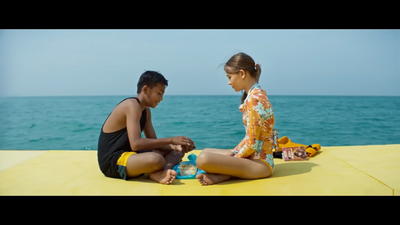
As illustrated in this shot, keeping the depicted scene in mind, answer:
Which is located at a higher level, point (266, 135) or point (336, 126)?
point (266, 135)

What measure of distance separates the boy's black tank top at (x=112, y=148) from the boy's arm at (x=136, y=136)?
0.60ft

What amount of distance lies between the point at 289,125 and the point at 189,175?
10.3 meters

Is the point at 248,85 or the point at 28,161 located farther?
the point at 28,161

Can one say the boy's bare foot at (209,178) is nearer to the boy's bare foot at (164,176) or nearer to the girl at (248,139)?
the girl at (248,139)

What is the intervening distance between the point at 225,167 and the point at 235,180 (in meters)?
0.24

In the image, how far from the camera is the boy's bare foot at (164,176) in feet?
10.1

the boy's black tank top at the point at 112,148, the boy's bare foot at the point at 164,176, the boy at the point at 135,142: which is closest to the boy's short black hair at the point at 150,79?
the boy at the point at 135,142

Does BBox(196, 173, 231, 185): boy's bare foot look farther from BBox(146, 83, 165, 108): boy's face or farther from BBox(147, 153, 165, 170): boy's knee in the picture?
BBox(146, 83, 165, 108): boy's face

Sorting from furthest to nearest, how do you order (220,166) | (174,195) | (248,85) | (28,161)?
(28,161) → (248,85) → (220,166) → (174,195)

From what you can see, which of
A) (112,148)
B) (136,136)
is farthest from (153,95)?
(112,148)

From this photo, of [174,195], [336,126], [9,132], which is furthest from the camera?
[336,126]

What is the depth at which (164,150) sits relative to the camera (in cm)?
374

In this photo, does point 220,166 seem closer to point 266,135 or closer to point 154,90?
point 266,135

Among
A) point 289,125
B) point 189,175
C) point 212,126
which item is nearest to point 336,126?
point 289,125
